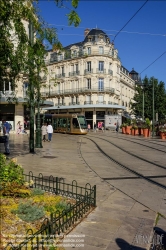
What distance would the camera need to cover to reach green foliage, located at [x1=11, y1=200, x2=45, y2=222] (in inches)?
162

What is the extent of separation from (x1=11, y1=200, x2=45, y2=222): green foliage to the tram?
22.3 meters

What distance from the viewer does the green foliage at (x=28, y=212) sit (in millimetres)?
4124

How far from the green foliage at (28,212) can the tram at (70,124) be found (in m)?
22.3

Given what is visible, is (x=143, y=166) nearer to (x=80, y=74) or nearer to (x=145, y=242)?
(x=145, y=242)

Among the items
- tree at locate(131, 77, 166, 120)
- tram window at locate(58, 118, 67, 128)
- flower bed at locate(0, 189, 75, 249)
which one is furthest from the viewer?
tree at locate(131, 77, 166, 120)

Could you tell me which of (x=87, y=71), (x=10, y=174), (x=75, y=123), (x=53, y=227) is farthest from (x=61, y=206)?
(x=87, y=71)

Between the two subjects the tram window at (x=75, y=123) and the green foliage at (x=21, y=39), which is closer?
the green foliage at (x=21, y=39)

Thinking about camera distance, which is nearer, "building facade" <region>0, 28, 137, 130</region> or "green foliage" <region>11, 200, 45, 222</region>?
"green foliage" <region>11, 200, 45, 222</region>

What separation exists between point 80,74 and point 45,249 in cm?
4555

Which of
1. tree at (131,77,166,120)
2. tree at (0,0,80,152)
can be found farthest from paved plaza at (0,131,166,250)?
tree at (131,77,166,120)

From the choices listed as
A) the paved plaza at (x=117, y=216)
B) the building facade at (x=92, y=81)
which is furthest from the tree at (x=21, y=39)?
the building facade at (x=92, y=81)

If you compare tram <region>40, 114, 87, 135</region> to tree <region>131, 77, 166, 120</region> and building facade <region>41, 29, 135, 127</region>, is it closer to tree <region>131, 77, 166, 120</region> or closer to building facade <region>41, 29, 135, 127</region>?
building facade <region>41, 29, 135, 127</region>

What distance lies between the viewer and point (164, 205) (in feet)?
17.4

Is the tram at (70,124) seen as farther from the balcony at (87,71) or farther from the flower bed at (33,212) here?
the flower bed at (33,212)
